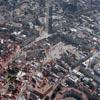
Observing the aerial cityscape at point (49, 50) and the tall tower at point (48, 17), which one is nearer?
the aerial cityscape at point (49, 50)

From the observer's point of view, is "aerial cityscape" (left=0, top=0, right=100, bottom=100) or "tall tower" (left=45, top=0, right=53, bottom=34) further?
"tall tower" (left=45, top=0, right=53, bottom=34)

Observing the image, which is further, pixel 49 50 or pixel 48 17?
pixel 48 17

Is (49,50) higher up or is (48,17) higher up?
(48,17)

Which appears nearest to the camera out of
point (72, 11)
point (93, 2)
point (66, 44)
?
point (66, 44)

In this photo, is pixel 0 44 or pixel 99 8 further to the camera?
pixel 99 8

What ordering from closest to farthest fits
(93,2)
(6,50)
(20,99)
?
(20,99) < (6,50) < (93,2)

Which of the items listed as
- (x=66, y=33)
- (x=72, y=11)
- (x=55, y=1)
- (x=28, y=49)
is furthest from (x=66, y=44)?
(x=55, y=1)

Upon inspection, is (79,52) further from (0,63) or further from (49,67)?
(0,63)
